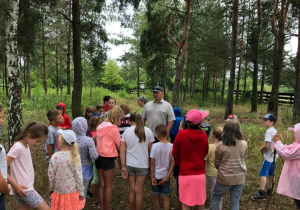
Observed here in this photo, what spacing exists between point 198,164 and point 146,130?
92 cm

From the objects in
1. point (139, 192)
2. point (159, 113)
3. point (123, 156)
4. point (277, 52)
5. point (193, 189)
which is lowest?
point (139, 192)

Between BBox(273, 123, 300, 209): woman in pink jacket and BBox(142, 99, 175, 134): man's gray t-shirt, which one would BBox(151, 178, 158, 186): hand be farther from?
BBox(273, 123, 300, 209): woman in pink jacket

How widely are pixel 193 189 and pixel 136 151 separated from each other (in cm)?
94

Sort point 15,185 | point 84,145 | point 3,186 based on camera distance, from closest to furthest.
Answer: point 3,186 → point 15,185 → point 84,145

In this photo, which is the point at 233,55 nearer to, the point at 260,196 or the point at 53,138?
the point at 260,196

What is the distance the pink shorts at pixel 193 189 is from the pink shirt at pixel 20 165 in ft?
5.89

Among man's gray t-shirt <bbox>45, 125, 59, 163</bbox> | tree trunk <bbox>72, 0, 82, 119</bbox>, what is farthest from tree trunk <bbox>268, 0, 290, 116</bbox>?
man's gray t-shirt <bbox>45, 125, 59, 163</bbox>

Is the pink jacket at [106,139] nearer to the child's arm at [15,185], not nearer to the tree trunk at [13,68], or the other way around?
the child's arm at [15,185]

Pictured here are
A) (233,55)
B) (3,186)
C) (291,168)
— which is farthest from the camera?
(233,55)

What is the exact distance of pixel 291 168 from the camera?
285cm

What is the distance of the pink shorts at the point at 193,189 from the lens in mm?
2639

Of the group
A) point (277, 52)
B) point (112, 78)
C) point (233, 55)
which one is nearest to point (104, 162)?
point (233, 55)

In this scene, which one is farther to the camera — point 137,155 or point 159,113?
point 159,113

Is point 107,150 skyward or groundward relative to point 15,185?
skyward
